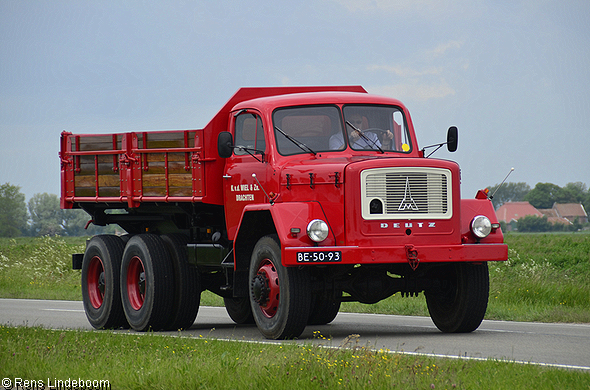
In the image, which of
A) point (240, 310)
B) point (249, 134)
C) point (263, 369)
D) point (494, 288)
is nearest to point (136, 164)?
point (249, 134)

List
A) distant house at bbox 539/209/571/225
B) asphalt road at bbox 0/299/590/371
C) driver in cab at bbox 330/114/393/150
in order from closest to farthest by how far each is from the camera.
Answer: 1. asphalt road at bbox 0/299/590/371
2. driver in cab at bbox 330/114/393/150
3. distant house at bbox 539/209/571/225

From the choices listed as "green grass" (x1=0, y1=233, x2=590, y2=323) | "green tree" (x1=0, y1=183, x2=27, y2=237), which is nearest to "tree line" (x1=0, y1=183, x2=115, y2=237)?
"green tree" (x1=0, y1=183, x2=27, y2=237)

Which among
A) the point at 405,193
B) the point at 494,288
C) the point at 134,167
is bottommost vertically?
the point at 494,288

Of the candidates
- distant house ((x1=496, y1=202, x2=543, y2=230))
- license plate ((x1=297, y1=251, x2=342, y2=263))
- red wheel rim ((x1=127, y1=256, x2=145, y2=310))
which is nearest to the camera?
license plate ((x1=297, y1=251, x2=342, y2=263))

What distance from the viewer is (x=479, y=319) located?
11711 mm

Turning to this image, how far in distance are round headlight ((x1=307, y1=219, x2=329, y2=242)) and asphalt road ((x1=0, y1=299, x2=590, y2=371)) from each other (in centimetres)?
119

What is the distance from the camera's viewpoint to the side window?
12.3m

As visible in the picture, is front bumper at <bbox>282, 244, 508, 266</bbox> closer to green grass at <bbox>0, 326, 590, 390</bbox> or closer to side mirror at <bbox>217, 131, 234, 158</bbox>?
green grass at <bbox>0, 326, 590, 390</bbox>

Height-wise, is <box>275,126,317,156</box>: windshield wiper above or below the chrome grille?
above

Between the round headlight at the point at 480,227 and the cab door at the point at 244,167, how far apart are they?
8.86ft

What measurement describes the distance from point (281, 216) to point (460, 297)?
275 centimetres

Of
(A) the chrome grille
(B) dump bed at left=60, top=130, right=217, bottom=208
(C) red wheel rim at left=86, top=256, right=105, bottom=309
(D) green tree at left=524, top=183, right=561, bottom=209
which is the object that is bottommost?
(C) red wheel rim at left=86, top=256, right=105, bottom=309

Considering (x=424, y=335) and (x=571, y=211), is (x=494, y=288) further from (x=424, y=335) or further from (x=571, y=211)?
(x=571, y=211)

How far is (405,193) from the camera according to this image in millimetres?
10828
